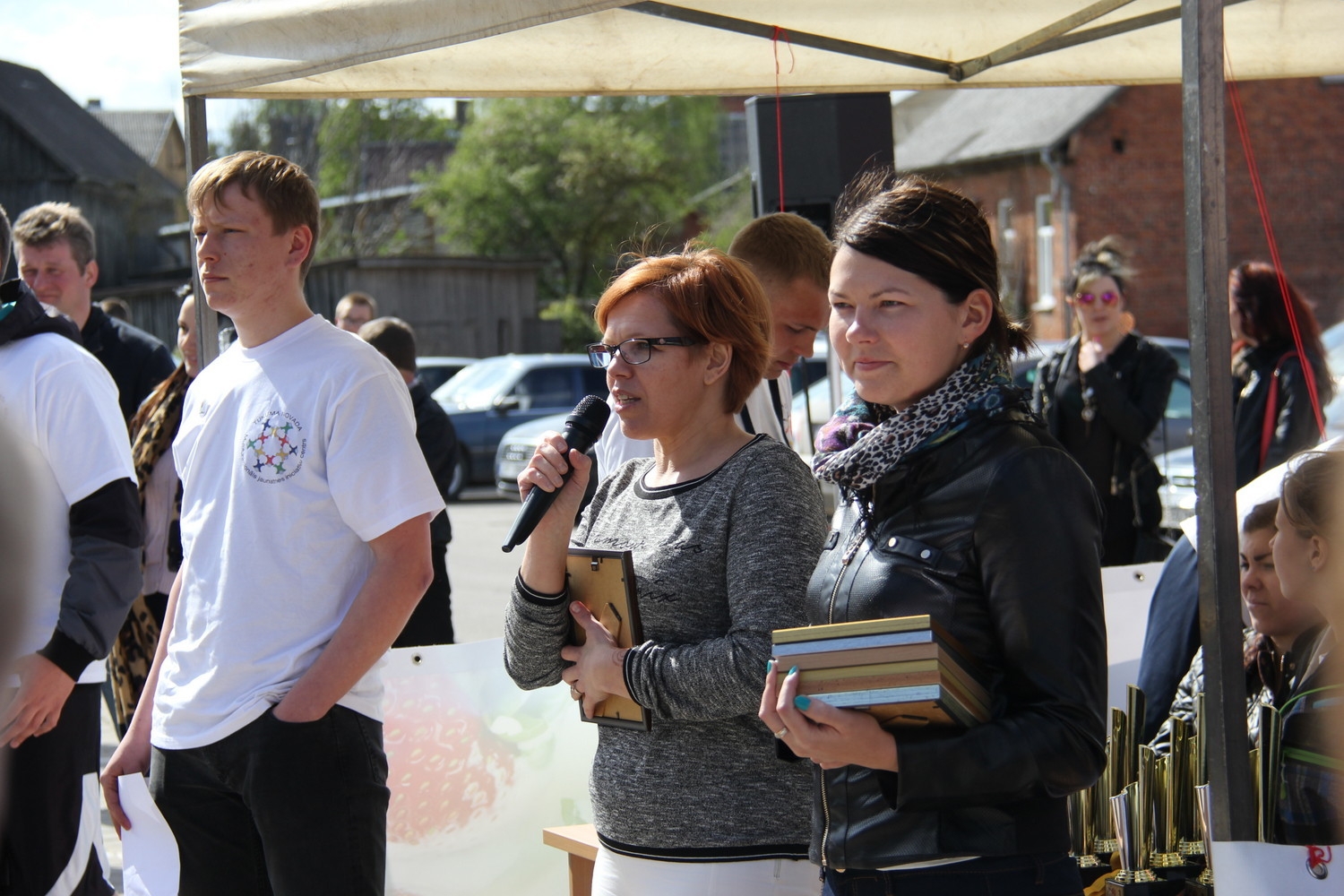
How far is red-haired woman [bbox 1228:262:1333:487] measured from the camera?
18.2 feet

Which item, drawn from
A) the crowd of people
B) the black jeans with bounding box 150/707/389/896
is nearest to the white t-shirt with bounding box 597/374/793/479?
the crowd of people

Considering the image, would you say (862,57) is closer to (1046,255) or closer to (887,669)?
(887,669)

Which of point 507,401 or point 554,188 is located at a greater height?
point 554,188

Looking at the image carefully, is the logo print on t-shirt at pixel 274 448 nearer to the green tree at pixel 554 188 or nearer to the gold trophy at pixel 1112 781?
the gold trophy at pixel 1112 781

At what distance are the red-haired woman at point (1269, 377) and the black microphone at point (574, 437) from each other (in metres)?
3.95

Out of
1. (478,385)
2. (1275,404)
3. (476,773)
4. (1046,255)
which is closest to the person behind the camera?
(476,773)

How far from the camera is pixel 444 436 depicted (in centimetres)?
567

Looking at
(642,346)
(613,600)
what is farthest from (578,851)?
(642,346)

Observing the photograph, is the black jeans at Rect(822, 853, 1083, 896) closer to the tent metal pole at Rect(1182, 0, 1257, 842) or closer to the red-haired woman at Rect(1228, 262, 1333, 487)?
the tent metal pole at Rect(1182, 0, 1257, 842)

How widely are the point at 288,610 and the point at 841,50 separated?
2.70 meters

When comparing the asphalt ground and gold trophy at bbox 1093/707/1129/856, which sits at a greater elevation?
gold trophy at bbox 1093/707/1129/856

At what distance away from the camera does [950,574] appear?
1.78 m

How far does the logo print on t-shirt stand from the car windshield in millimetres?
14495

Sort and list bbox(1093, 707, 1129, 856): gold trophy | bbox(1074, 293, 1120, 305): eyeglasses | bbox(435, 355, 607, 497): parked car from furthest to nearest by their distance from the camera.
A: bbox(435, 355, 607, 497): parked car
bbox(1074, 293, 1120, 305): eyeglasses
bbox(1093, 707, 1129, 856): gold trophy
